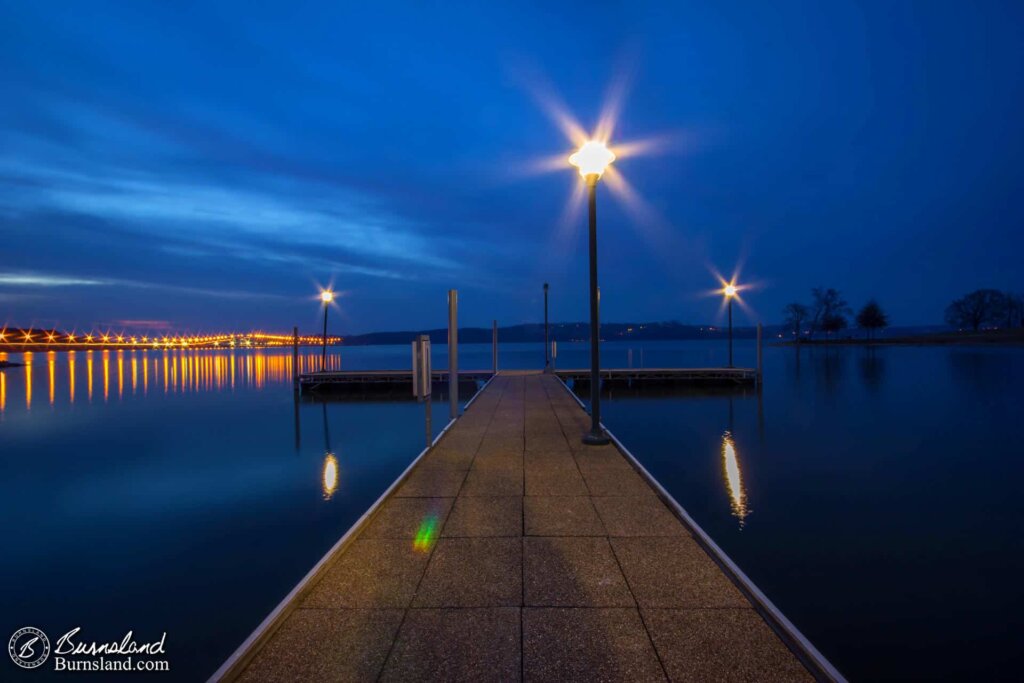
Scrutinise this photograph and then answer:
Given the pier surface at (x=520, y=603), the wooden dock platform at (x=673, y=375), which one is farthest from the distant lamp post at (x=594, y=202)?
the wooden dock platform at (x=673, y=375)

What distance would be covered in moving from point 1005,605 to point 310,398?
27.4 meters

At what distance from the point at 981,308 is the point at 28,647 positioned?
14221 cm

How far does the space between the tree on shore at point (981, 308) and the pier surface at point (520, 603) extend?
136442 millimetres

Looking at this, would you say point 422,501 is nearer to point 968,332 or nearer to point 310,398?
point 310,398

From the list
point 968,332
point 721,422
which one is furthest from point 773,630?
point 968,332

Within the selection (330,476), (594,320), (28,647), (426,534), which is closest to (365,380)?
(330,476)

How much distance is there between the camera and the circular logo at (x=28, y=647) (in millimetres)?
5348

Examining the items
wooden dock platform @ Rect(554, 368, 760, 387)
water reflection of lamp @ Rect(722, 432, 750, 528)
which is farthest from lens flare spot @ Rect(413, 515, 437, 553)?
wooden dock platform @ Rect(554, 368, 760, 387)

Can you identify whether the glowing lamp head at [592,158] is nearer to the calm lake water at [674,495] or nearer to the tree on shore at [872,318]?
the calm lake water at [674,495]

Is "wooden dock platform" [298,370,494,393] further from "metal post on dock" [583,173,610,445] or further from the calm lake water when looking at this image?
"metal post on dock" [583,173,610,445]

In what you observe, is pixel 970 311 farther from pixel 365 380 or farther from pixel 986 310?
pixel 365 380

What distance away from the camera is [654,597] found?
3908 millimetres

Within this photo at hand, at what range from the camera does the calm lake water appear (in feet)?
19.3

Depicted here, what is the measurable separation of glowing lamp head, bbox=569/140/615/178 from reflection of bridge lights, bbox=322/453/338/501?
309 inches
